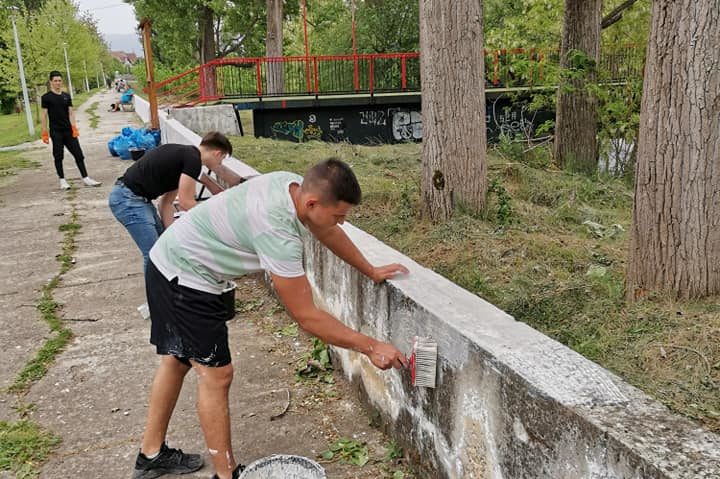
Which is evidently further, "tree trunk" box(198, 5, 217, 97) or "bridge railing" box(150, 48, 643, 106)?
"tree trunk" box(198, 5, 217, 97)

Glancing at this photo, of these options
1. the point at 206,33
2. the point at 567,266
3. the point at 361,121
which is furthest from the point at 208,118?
the point at 206,33

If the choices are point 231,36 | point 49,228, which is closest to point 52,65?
point 231,36

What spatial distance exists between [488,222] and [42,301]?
3.99m

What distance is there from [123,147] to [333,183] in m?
13.2

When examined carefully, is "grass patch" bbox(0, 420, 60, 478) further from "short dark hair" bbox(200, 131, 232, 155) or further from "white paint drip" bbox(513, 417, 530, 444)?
"white paint drip" bbox(513, 417, 530, 444)

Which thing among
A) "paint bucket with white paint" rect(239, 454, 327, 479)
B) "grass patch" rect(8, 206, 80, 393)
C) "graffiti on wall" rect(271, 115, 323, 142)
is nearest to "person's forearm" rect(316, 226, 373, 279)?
"paint bucket with white paint" rect(239, 454, 327, 479)

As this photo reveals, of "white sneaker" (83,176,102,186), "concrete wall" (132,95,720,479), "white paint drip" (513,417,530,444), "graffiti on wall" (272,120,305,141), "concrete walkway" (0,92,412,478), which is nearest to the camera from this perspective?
"concrete wall" (132,95,720,479)

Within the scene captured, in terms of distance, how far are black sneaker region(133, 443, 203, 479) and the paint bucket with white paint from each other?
502 millimetres

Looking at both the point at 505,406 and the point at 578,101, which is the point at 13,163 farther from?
the point at 505,406

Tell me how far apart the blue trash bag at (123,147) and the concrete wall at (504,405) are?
1218 centimetres

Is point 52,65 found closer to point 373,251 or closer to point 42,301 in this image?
point 42,301

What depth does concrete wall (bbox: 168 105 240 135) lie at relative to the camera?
1667 cm

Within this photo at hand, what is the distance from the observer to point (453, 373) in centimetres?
261

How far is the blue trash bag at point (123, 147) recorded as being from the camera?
14430 millimetres
